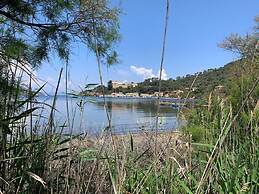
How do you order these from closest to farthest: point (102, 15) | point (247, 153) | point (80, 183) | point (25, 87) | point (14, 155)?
point (80, 183), point (14, 155), point (247, 153), point (25, 87), point (102, 15)

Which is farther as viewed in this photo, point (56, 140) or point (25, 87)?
point (25, 87)

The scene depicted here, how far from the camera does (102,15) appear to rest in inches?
144

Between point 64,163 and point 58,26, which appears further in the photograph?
point 58,26

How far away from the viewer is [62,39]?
12.7ft

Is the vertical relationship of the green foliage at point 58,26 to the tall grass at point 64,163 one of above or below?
above

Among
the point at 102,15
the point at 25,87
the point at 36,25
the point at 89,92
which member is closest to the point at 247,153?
the point at 89,92

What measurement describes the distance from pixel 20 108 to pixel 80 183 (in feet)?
1.47

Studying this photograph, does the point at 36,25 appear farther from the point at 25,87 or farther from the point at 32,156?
the point at 32,156

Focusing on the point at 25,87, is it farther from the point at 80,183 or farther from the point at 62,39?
the point at 62,39

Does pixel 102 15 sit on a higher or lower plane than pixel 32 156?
higher

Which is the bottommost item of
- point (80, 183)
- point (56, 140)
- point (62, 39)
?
point (80, 183)

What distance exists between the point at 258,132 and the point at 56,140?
80cm

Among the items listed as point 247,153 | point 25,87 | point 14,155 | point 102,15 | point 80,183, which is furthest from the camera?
point 102,15

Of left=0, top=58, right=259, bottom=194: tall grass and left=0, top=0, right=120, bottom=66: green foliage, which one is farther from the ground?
left=0, top=0, right=120, bottom=66: green foliage
